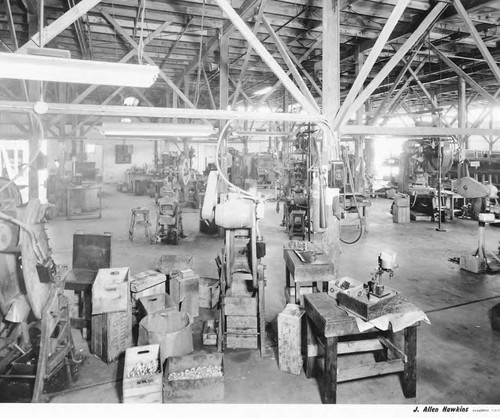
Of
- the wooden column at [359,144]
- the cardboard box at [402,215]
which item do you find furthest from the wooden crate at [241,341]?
the cardboard box at [402,215]

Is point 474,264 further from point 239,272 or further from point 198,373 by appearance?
point 198,373

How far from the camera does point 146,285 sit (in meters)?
4.55

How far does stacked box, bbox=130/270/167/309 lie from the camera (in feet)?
14.6

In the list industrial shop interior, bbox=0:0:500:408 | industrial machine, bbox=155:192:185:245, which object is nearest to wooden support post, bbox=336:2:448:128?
industrial shop interior, bbox=0:0:500:408

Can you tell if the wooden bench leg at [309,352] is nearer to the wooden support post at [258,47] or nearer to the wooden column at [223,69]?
the wooden support post at [258,47]

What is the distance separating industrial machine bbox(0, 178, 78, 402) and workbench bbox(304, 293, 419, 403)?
242cm

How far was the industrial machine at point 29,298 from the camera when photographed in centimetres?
289

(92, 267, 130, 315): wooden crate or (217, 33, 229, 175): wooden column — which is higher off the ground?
(217, 33, 229, 175): wooden column

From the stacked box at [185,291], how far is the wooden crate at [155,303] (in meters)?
0.36

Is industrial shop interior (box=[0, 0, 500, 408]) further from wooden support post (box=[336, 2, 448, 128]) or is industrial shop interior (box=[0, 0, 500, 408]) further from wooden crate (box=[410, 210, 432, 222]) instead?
wooden crate (box=[410, 210, 432, 222])

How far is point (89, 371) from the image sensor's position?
12.0 feet

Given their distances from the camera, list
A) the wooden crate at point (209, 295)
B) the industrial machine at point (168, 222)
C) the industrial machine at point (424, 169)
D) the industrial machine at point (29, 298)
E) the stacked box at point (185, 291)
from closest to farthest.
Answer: the industrial machine at point (29, 298) → the stacked box at point (185, 291) → the wooden crate at point (209, 295) → the industrial machine at point (168, 222) → the industrial machine at point (424, 169)
